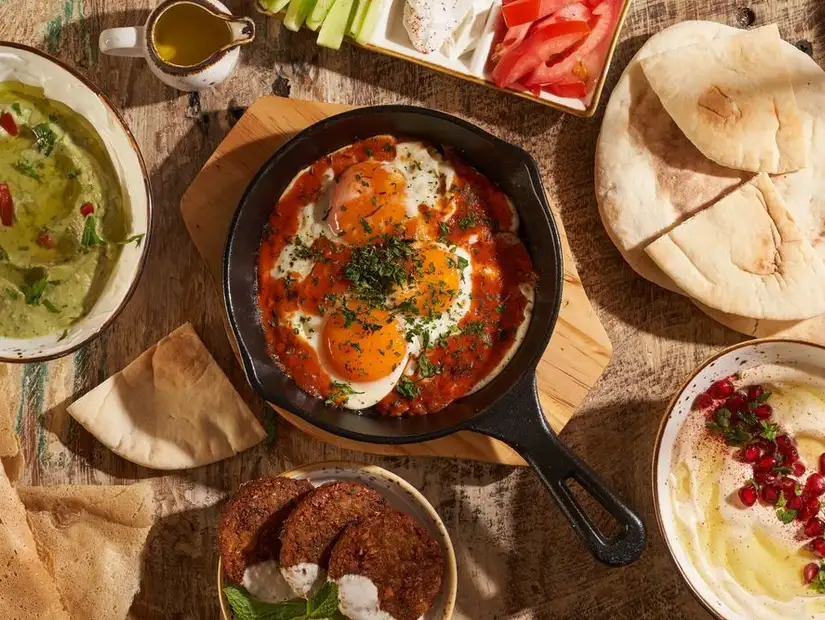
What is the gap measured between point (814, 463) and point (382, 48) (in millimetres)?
3368

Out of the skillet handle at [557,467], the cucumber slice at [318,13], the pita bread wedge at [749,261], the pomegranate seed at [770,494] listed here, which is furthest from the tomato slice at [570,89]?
the pomegranate seed at [770,494]

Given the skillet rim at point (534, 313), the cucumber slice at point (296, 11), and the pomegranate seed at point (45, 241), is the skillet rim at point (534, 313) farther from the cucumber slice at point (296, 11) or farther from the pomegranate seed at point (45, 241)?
the pomegranate seed at point (45, 241)

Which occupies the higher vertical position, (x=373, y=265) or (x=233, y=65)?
(x=233, y=65)

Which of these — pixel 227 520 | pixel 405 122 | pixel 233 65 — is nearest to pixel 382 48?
pixel 405 122

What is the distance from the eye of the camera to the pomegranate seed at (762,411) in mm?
4527

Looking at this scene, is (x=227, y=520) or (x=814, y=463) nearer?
(x=227, y=520)

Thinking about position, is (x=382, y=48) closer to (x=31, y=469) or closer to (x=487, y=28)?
(x=487, y=28)

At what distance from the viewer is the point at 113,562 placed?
466 centimetres

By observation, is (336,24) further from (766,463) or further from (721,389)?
(766,463)

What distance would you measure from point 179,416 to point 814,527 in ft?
11.9

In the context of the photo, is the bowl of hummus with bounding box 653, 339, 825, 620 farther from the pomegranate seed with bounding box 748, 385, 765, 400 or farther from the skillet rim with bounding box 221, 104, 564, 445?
the skillet rim with bounding box 221, 104, 564, 445

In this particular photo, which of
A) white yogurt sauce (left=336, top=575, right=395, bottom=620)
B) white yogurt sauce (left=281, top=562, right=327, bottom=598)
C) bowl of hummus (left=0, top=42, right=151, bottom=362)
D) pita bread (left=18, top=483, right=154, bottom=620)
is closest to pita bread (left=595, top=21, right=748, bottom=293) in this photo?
white yogurt sauce (left=336, top=575, right=395, bottom=620)

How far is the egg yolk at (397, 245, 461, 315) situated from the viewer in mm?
4246

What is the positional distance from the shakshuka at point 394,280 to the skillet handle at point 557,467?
0.42m
